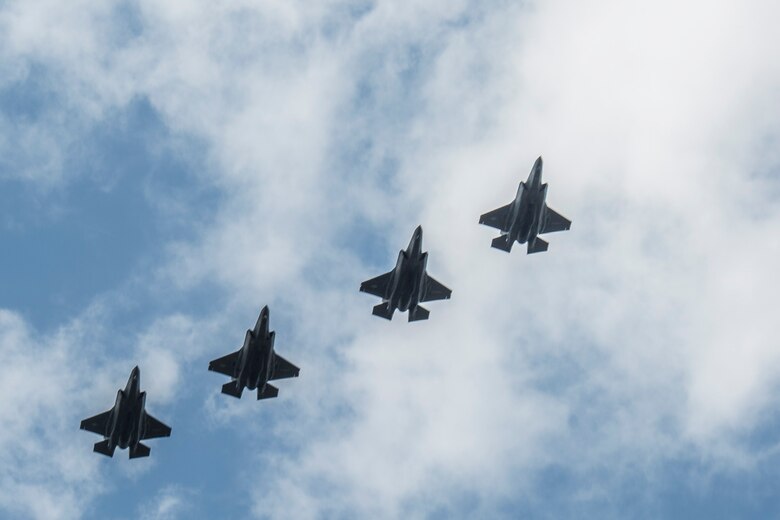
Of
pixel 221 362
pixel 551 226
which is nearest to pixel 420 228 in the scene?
pixel 551 226

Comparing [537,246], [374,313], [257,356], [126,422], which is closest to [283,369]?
[257,356]

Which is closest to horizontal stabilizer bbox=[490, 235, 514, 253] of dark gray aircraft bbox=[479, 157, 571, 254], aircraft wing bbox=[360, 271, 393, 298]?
dark gray aircraft bbox=[479, 157, 571, 254]

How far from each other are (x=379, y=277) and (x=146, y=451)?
73.4 ft

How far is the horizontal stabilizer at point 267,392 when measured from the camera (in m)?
93.2

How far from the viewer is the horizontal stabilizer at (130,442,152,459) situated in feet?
304

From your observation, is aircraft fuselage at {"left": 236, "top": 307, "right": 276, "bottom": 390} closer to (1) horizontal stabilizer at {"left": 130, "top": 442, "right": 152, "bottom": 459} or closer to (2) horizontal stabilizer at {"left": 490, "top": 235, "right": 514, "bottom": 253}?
(1) horizontal stabilizer at {"left": 130, "top": 442, "right": 152, "bottom": 459}

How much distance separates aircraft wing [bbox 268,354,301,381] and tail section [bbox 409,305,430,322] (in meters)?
9.90

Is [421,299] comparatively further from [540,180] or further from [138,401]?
[138,401]

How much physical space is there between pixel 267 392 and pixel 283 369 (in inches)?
121

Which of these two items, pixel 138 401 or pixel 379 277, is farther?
pixel 379 277

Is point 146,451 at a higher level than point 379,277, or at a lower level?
lower

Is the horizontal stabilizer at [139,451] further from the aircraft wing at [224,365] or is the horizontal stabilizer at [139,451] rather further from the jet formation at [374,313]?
the aircraft wing at [224,365]

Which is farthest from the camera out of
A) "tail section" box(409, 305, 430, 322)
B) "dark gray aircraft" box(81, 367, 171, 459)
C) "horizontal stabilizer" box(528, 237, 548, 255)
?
"horizontal stabilizer" box(528, 237, 548, 255)

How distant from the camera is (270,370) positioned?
91.0 metres
